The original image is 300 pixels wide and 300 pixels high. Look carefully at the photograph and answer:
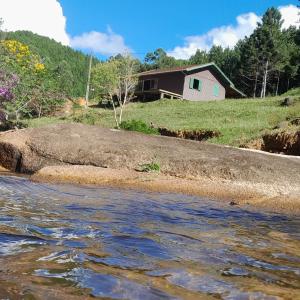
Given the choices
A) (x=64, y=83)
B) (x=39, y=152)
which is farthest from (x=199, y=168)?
(x=64, y=83)

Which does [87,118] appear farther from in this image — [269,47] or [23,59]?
[269,47]

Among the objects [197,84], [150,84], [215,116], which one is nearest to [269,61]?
[197,84]

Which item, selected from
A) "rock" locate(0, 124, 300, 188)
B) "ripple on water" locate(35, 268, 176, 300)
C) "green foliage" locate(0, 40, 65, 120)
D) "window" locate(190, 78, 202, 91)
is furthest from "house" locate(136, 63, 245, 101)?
"ripple on water" locate(35, 268, 176, 300)

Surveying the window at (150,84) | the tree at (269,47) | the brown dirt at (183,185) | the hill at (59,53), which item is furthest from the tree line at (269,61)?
the hill at (59,53)

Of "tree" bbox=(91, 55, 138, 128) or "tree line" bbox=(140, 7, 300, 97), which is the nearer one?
"tree" bbox=(91, 55, 138, 128)

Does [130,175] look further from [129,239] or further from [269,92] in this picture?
[269,92]

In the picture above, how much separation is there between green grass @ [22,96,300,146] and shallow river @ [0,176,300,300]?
17830 mm

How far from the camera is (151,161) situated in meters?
13.5

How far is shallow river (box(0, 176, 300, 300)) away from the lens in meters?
3.36

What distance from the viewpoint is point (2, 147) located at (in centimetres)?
1546

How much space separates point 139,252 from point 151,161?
29.3ft

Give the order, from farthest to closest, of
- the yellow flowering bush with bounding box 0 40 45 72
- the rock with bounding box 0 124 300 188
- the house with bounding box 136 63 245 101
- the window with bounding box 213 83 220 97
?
the window with bounding box 213 83 220 97 < the house with bounding box 136 63 245 101 < the yellow flowering bush with bounding box 0 40 45 72 < the rock with bounding box 0 124 300 188

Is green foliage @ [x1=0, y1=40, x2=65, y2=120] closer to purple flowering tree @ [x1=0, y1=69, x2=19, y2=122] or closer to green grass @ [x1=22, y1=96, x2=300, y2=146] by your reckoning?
purple flowering tree @ [x1=0, y1=69, x2=19, y2=122]

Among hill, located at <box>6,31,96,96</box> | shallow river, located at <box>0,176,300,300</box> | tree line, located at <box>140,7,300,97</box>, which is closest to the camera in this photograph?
shallow river, located at <box>0,176,300,300</box>
